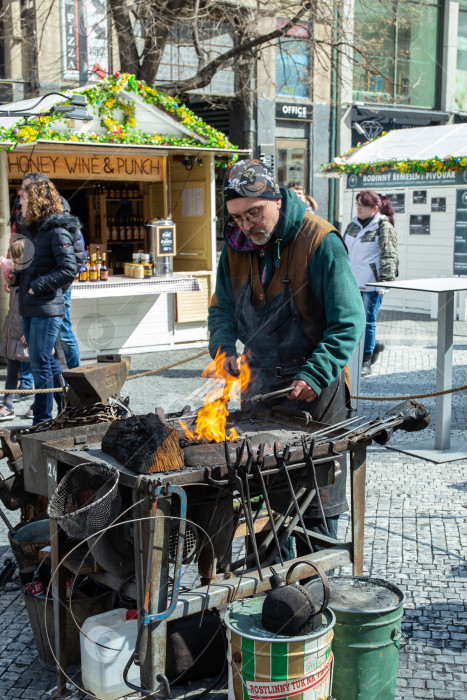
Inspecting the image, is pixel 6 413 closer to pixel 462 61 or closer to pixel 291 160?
pixel 291 160

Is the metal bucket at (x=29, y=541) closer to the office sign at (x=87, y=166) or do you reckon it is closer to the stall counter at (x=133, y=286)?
the stall counter at (x=133, y=286)

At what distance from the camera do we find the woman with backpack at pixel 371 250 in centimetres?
874

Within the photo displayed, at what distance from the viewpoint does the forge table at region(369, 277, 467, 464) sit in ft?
20.5

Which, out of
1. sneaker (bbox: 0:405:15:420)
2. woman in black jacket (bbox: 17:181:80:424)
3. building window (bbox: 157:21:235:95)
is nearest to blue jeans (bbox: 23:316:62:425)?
woman in black jacket (bbox: 17:181:80:424)

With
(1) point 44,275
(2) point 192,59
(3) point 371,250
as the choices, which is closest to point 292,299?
(1) point 44,275

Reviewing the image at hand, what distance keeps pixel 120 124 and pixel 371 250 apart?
3.46 meters

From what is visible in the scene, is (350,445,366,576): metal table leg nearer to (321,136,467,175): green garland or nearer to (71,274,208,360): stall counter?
(71,274,208,360): stall counter

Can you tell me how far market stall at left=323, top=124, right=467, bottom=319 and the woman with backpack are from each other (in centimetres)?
463

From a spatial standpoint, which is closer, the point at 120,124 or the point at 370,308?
the point at 370,308

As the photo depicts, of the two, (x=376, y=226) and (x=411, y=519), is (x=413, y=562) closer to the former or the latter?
(x=411, y=519)

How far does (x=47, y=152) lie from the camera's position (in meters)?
9.57

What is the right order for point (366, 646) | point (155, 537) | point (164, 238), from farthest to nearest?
1. point (164, 238)
2. point (366, 646)
3. point (155, 537)

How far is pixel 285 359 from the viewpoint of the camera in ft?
12.2

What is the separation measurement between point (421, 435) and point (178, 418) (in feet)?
12.9
